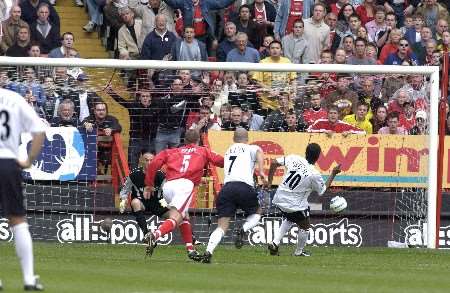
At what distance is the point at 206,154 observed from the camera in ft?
64.3

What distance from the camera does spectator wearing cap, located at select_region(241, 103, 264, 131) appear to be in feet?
76.3

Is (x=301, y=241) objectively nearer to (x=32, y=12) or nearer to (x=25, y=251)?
(x=32, y=12)

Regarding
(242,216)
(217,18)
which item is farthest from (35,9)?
(242,216)

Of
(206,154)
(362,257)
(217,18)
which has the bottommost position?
(362,257)

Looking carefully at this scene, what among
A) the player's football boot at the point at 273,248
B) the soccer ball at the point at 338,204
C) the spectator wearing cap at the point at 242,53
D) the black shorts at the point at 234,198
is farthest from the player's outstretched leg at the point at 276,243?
the spectator wearing cap at the point at 242,53

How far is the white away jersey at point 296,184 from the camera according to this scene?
20609 millimetres

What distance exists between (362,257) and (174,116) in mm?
4377

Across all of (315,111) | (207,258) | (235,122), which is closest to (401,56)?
(315,111)

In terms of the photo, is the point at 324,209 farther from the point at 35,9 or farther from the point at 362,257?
the point at 35,9

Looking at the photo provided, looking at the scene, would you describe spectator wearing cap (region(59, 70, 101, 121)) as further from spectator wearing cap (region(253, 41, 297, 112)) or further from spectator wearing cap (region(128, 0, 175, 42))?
spectator wearing cap (region(128, 0, 175, 42))

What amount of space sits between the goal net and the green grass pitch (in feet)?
3.23

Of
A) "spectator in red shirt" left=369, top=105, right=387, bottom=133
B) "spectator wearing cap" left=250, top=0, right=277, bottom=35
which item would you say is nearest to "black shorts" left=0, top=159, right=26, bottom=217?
"spectator in red shirt" left=369, top=105, right=387, bottom=133

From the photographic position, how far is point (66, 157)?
75.4 ft

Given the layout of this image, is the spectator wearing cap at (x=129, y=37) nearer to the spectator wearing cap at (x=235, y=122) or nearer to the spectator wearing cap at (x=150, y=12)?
the spectator wearing cap at (x=150, y=12)
